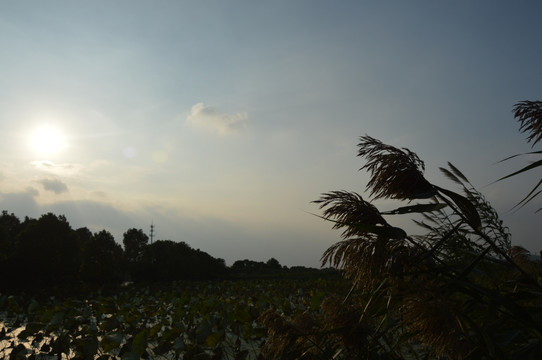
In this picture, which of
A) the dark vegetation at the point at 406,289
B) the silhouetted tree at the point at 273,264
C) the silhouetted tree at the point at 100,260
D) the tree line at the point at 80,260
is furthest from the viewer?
the silhouetted tree at the point at 273,264

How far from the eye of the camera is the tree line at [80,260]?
86.3 feet

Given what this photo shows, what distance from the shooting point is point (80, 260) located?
3209 centimetres

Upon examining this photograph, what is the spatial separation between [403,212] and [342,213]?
318 millimetres

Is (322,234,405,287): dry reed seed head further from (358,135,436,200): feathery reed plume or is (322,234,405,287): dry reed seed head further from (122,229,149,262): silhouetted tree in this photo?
(122,229,149,262): silhouetted tree

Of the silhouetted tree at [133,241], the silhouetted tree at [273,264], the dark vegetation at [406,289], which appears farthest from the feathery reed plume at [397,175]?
the silhouetted tree at [133,241]

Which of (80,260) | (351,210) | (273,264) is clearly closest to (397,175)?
(351,210)

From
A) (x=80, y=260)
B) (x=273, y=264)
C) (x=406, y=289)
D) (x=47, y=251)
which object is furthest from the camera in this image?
(x=273, y=264)

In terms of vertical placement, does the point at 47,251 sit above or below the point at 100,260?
above

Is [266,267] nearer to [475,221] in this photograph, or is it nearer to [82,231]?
[82,231]

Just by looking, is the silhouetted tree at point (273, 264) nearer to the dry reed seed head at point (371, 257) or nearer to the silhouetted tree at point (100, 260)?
the silhouetted tree at point (100, 260)

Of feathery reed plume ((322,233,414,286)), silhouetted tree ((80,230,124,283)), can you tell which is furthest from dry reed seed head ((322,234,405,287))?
silhouetted tree ((80,230,124,283))

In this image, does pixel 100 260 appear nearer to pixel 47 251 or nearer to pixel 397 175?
pixel 47 251

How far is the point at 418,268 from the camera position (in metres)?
2.03

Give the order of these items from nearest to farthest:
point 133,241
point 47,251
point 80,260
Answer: point 47,251
point 80,260
point 133,241
